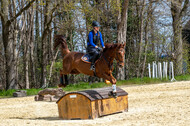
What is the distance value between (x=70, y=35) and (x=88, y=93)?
1714 centimetres

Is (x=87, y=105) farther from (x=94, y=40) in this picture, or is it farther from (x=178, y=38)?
(x=178, y=38)

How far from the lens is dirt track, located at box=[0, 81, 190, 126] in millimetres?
7814

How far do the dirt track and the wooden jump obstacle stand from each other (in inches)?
10.2

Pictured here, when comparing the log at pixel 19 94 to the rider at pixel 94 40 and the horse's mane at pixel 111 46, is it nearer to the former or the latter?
the rider at pixel 94 40

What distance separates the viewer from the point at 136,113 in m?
9.34

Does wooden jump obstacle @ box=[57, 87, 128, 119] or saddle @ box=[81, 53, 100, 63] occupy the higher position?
saddle @ box=[81, 53, 100, 63]

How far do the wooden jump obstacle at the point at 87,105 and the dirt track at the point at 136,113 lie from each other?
260 millimetres

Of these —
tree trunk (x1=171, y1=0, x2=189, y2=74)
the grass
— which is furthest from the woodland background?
the grass

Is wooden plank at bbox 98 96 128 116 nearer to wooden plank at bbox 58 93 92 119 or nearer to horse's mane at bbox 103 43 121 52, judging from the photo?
wooden plank at bbox 58 93 92 119

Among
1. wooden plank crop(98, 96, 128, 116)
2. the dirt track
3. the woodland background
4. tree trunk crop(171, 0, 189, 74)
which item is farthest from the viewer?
tree trunk crop(171, 0, 189, 74)

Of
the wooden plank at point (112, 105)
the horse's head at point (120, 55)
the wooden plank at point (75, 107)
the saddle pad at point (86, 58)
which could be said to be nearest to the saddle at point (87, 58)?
the saddle pad at point (86, 58)

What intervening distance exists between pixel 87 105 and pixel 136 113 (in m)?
1.66

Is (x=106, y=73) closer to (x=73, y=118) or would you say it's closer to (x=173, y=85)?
(x=73, y=118)

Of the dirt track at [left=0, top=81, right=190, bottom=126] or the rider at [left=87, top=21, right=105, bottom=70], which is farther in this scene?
the rider at [left=87, top=21, right=105, bottom=70]
